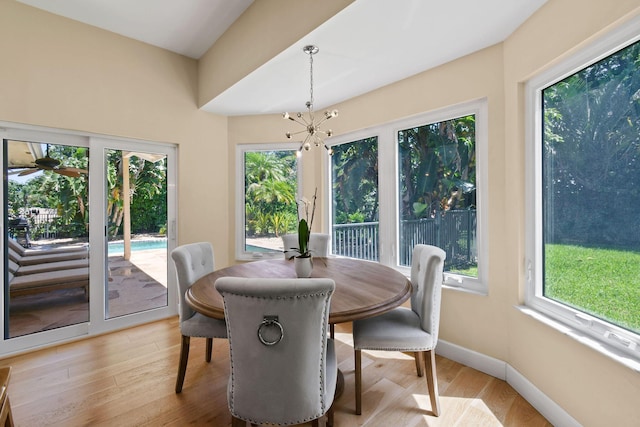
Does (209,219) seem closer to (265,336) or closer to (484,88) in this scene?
(265,336)

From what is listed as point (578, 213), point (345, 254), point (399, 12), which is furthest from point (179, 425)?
point (399, 12)

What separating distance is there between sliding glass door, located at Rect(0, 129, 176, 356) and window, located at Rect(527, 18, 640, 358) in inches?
140

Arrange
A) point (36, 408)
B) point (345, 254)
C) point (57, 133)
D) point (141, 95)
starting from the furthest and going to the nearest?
1. point (345, 254)
2. point (141, 95)
3. point (57, 133)
4. point (36, 408)

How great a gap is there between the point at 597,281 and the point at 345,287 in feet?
4.53

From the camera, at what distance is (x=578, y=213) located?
5.43 feet

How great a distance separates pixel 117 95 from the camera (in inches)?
113

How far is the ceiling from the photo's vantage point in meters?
1.74

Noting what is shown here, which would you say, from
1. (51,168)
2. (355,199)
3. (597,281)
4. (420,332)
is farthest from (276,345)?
(51,168)

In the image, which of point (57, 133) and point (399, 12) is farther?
point (57, 133)

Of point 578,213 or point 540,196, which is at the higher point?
point 540,196

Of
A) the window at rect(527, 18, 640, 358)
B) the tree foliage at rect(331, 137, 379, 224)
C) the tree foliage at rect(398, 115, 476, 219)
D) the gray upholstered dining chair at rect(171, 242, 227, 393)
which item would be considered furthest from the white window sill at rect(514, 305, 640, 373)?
the gray upholstered dining chair at rect(171, 242, 227, 393)

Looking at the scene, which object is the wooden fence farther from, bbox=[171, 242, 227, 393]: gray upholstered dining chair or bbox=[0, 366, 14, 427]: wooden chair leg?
bbox=[0, 366, 14, 427]: wooden chair leg

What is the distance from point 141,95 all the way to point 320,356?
3.24 meters

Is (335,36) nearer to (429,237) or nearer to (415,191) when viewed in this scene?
(415,191)
